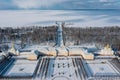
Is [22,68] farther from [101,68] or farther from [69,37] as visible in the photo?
[69,37]

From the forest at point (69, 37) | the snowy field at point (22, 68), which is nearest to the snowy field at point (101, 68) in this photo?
the snowy field at point (22, 68)

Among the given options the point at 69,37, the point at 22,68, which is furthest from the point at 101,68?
the point at 69,37

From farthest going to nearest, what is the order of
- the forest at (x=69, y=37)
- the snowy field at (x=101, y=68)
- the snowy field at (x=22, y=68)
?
the forest at (x=69, y=37)
the snowy field at (x=101, y=68)
the snowy field at (x=22, y=68)

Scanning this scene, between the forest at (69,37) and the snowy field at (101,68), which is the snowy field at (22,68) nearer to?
the snowy field at (101,68)

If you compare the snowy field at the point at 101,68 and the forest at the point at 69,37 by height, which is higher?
the forest at the point at 69,37

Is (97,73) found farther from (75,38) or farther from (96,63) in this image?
(75,38)

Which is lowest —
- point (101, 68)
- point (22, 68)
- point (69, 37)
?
point (101, 68)
